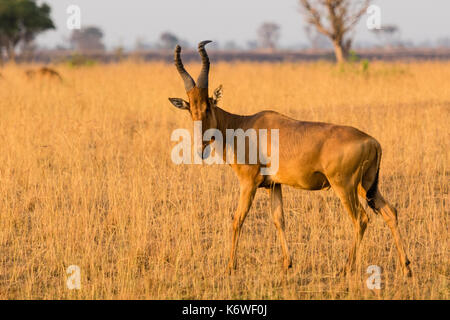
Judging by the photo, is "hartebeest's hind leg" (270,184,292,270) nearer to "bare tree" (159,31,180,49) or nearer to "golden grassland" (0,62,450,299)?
"golden grassland" (0,62,450,299)

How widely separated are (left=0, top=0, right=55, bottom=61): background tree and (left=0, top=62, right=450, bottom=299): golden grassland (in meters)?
22.6

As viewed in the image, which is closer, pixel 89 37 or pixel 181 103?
pixel 181 103

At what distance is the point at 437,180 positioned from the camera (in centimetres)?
944

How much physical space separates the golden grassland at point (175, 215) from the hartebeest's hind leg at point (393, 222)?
0.14 m

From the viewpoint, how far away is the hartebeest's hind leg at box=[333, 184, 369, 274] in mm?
5938

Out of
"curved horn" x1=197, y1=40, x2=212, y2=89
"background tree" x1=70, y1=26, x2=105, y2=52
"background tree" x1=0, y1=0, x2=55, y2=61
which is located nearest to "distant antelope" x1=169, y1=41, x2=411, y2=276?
"curved horn" x1=197, y1=40, x2=212, y2=89

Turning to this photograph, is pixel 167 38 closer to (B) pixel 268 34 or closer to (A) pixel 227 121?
(B) pixel 268 34

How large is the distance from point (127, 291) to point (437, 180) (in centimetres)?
531

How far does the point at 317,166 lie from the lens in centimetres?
607

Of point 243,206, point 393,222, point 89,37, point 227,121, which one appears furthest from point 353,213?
point 89,37

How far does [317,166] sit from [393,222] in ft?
2.77

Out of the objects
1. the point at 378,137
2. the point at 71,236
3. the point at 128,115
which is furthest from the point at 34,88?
the point at 71,236

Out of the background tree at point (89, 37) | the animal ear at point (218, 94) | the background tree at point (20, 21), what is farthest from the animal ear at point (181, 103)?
the background tree at point (89, 37)

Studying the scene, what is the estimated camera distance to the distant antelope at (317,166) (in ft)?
19.5
